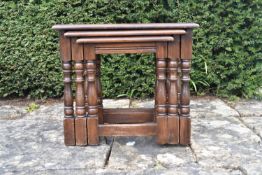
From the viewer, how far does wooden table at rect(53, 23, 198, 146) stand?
232 cm

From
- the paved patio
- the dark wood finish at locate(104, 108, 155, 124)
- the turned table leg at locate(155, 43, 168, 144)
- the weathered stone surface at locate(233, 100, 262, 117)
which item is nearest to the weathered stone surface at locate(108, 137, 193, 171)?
the paved patio

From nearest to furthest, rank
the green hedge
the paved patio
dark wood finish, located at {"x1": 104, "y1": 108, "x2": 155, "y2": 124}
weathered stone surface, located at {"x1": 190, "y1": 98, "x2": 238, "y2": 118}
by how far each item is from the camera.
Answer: the paved patio → dark wood finish, located at {"x1": 104, "y1": 108, "x2": 155, "y2": 124} → weathered stone surface, located at {"x1": 190, "y1": 98, "x2": 238, "y2": 118} → the green hedge

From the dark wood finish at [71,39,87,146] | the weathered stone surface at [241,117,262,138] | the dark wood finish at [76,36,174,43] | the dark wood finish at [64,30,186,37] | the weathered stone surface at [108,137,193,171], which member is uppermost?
the dark wood finish at [64,30,186,37]

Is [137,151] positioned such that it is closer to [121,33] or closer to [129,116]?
[129,116]

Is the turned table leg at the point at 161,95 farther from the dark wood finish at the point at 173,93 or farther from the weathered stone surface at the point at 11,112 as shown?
the weathered stone surface at the point at 11,112

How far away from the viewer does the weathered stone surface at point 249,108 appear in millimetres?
3375

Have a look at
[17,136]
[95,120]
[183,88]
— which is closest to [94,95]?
[95,120]

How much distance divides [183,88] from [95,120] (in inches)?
26.5

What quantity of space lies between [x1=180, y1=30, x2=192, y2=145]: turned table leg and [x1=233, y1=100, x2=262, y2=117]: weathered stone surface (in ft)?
3.62

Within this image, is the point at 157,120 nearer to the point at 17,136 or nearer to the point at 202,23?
the point at 17,136

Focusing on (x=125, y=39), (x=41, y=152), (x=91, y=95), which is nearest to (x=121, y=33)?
(x=125, y=39)

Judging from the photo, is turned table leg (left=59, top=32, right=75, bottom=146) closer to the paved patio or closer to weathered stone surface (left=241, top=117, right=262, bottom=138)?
the paved patio

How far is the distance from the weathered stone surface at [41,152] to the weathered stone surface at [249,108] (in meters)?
1.60

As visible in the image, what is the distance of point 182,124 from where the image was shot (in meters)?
2.48
